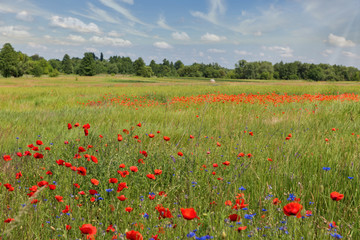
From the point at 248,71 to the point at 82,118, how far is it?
10875 cm

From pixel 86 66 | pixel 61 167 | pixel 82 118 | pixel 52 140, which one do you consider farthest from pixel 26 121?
pixel 86 66

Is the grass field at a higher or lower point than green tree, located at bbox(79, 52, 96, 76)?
lower

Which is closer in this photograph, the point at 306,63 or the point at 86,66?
the point at 86,66

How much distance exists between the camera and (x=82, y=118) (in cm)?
696

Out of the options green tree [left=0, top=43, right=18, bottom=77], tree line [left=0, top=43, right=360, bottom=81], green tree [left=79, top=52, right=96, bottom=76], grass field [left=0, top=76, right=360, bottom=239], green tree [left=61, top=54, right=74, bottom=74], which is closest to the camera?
grass field [left=0, top=76, right=360, bottom=239]

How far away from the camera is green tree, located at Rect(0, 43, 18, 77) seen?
62.0 meters

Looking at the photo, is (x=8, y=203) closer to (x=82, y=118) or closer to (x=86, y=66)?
(x=82, y=118)

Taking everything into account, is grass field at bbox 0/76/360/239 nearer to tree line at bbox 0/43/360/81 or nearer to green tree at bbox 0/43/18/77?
green tree at bbox 0/43/18/77

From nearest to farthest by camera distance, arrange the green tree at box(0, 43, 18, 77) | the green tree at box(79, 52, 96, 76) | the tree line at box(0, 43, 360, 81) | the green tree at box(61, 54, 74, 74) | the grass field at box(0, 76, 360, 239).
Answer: the grass field at box(0, 76, 360, 239) < the green tree at box(0, 43, 18, 77) < the green tree at box(79, 52, 96, 76) < the tree line at box(0, 43, 360, 81) < the green tree at box(61, 54, 74, 74)

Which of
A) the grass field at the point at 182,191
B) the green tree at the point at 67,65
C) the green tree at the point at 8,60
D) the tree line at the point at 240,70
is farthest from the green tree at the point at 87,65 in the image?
the grass field at the point at 182,191

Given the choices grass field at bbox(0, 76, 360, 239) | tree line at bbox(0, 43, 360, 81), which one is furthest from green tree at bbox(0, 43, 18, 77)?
grass field at bbox(0, 76, 360, 239)

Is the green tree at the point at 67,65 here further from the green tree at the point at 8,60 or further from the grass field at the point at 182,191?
the grass field at the point at 182,191

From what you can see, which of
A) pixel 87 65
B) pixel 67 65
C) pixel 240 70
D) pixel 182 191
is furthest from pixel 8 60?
pixel 240 70

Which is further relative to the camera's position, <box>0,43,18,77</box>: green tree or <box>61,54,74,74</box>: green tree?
<box>61,54,74,74</box>: green tree
